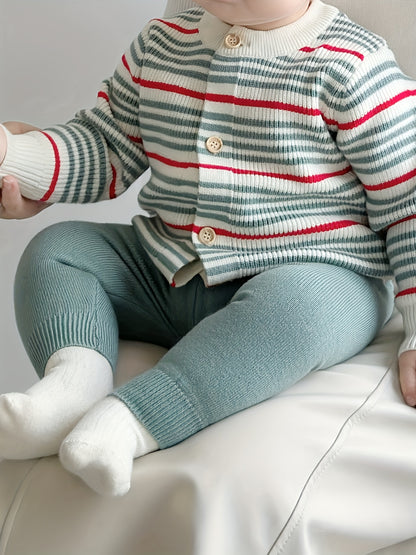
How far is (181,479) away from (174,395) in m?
0.08

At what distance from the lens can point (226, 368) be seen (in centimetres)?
81

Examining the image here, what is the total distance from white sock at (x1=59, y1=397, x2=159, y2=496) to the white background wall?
79 cm

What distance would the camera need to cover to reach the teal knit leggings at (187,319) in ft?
2.63

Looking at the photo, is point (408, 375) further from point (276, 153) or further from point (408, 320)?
point (276, 153)

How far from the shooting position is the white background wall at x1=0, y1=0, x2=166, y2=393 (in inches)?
58.0

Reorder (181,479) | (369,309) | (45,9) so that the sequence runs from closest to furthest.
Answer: (181,479)
(369,309)
(45,9)

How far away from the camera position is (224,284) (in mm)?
1005

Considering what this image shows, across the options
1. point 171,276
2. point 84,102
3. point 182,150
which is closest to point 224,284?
point 171,276

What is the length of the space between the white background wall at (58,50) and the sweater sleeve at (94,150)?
39cm

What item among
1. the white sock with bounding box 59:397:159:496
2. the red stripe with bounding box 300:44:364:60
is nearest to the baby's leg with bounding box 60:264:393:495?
the white sock with bounding box 59:397:159:496

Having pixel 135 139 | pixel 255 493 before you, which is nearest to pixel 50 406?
pixel 255 493

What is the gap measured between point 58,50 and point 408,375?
880 millimetres

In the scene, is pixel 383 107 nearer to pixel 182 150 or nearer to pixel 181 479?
pixel 182 150

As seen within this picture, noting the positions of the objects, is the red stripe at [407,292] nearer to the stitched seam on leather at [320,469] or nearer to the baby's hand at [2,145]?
the stitched seam on leather at [320,469]
